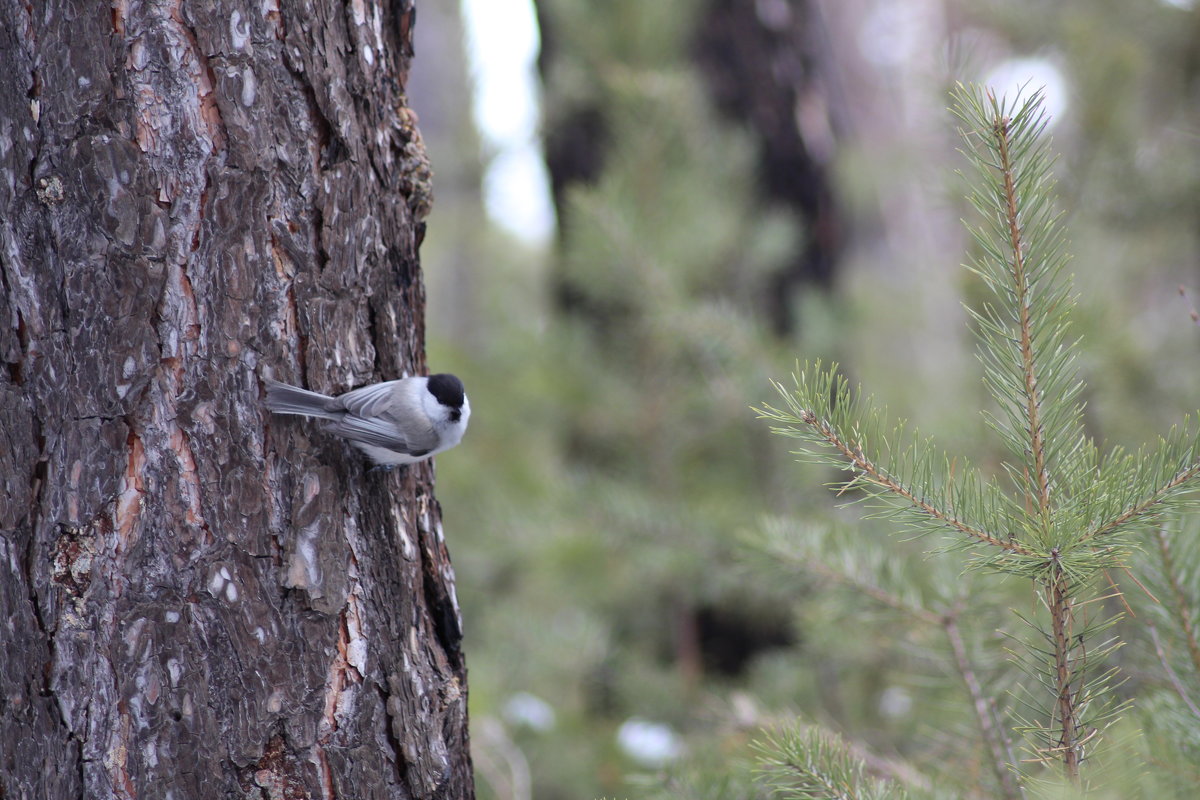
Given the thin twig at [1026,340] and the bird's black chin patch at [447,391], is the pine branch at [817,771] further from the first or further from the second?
the bird's black chin patch at [447,391]

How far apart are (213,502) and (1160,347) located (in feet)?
11.0

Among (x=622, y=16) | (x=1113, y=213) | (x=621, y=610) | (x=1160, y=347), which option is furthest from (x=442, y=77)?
(x=1160, y=347)

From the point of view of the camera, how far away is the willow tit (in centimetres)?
102

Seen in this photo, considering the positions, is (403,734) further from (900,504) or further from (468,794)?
(900,504)

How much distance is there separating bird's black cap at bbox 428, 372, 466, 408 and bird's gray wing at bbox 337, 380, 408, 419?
0.24ft

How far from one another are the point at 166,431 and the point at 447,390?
371mm

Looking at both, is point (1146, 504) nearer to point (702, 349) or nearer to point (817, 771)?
point (817, 771)

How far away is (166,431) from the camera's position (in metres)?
0.98

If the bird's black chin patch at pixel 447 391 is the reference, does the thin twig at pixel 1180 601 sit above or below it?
below

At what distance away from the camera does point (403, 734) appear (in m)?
1.07

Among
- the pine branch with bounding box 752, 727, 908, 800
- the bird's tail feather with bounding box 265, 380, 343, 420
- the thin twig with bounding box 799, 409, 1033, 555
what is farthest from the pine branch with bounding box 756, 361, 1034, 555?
the bird's tail feather with bounding box 265, 380, 343, 420

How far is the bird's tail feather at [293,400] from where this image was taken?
1.01 metres

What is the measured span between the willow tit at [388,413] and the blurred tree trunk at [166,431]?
39mm

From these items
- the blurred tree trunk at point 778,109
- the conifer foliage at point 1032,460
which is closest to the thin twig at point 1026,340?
the conifer foliage at point 1032,460
